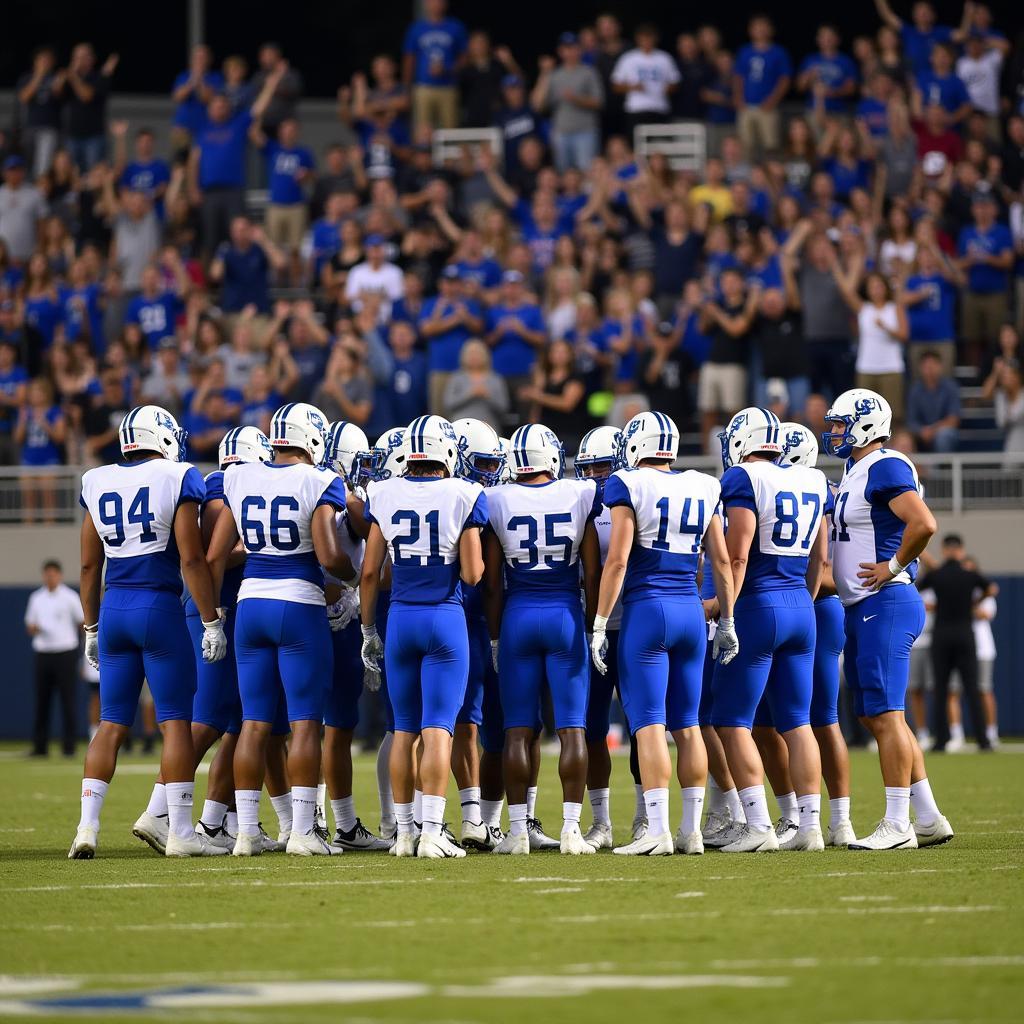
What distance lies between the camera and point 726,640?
32.4 feet

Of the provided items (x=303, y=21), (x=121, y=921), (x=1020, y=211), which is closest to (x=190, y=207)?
(x=303, y=21)

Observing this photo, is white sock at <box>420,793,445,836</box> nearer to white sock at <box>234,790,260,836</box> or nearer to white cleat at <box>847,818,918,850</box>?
white sock at <box>234,790,260,836</box>

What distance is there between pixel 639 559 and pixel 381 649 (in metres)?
1.41

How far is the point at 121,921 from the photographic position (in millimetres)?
7469

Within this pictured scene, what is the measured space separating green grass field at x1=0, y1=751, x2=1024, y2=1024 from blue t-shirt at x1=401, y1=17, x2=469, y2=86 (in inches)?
586

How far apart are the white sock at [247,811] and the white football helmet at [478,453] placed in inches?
85.7

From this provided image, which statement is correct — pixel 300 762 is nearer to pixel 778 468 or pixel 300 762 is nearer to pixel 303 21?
pixel 778 468

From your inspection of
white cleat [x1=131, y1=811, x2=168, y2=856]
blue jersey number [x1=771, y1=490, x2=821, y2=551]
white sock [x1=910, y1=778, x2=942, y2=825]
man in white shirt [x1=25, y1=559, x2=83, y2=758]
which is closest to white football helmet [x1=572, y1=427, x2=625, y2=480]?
blue jersey number [x1=771, y1=490, x2=821, y2=551]

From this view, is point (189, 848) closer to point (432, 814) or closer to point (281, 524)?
point (432, 814)

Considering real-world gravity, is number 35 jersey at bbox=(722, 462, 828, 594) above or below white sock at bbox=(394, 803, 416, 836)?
above

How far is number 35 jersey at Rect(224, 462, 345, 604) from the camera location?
10078 mm

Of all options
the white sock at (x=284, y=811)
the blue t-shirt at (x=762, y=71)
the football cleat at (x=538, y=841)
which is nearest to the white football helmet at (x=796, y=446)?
the football cleat at (x=538, y=841)

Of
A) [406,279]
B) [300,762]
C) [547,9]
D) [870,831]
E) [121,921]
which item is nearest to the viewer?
[121,921]

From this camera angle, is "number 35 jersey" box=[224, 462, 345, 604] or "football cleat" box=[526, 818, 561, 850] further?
"football cleat" box=[526, 818, 561, 850]
